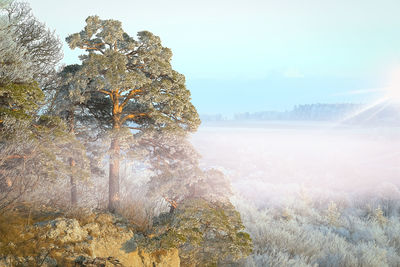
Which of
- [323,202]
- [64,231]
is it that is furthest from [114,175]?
[323,202]

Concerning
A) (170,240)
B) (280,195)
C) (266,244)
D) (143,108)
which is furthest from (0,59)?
(280,195)

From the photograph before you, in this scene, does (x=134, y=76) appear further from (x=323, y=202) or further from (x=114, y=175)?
(x=323, y=202)

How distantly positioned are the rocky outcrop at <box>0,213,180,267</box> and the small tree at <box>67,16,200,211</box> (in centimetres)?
106

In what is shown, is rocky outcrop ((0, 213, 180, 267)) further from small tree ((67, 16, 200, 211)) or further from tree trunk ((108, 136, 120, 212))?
small tree ((67, 16, 200, 211))

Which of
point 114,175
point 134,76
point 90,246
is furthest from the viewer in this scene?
point 114,175

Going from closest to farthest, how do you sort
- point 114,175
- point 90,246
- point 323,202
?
point 90,246, point 114,175, point 323,202

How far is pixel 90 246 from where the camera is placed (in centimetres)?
404

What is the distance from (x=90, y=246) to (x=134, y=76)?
9.89ft

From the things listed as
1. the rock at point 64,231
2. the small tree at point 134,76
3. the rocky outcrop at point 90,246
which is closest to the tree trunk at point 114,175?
the small tree at point 134,76

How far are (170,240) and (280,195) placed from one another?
13576mm

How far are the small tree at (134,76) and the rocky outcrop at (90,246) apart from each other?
3.47ft

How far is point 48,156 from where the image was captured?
4.86 meters

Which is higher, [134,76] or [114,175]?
[134,76]

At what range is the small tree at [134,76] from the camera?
16.8ft
